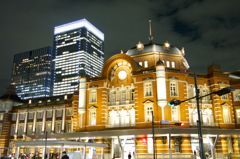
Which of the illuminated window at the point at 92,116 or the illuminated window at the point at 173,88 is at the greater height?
the illuminated window at the point at 173,88

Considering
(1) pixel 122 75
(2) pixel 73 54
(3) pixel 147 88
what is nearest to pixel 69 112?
(1) pixel 122 75

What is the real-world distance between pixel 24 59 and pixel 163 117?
152267mm

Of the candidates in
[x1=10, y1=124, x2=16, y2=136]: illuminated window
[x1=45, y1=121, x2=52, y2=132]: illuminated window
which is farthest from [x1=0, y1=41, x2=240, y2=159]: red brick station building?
[x1=10, y1=124, x2=16, y2=136]: illuminated window

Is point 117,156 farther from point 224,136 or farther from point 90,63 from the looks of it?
point 90,63

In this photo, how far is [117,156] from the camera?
4103 centimetres

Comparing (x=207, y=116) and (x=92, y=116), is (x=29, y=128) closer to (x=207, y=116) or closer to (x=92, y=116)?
(x=92, y=116)

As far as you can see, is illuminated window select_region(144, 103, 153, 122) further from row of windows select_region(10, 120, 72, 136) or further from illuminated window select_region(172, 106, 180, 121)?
row of windows select_region(10, 120, 72, 136)

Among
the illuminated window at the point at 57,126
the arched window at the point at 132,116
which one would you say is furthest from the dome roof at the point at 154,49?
the illuminated window at the point at 57,126

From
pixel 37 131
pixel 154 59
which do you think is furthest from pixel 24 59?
pixel 154 59

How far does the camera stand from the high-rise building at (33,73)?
526 ft

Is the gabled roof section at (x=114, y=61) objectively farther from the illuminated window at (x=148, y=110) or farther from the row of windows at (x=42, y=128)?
the row of windows at (x=42, y=128)

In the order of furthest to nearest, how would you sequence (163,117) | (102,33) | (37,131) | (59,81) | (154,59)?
(102,33)
(59,81)
(37,131)
(154,59)
(163,117)

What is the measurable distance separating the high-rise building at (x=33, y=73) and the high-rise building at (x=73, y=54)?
24.6 feet

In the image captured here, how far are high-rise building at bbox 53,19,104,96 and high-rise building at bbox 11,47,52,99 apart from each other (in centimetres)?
749
